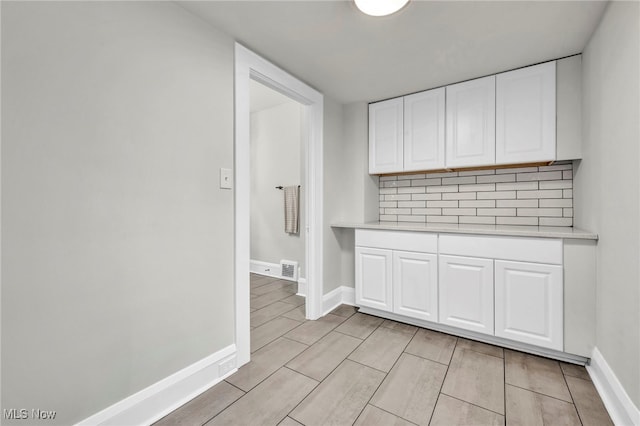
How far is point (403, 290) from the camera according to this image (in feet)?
8.14

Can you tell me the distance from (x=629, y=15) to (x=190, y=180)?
232 cm

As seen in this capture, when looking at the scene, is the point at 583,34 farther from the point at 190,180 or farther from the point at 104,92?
the point at 104,92

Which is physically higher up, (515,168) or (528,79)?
(528,79)

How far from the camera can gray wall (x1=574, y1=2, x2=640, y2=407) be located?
1.28 meters

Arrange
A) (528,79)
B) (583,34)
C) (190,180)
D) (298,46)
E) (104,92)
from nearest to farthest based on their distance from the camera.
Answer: (104,92)
(190,180)
(583,34)
(298,46)
(528,79)

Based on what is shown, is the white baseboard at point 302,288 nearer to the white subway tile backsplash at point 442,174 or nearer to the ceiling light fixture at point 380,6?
the white subway tile backsplash at point 442,174

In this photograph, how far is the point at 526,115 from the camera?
7.15ft

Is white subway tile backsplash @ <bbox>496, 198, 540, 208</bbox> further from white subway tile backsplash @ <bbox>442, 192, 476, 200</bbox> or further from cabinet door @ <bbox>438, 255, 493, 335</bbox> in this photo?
cabinet door @ <bbox>438, 255, 493, 335</bbox>

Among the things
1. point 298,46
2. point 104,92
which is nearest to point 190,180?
point 104,92

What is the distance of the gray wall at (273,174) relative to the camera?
3.93 metres

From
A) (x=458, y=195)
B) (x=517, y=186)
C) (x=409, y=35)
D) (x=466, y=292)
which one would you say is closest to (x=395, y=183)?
(x=458, y=195)

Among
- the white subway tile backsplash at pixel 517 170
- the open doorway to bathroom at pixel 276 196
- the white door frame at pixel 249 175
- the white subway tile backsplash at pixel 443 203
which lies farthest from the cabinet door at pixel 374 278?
the white subway tile backsplash at pixel 517 170

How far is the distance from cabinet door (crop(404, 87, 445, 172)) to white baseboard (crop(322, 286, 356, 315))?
4.65 ft

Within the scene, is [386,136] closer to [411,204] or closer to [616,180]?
[411,204]
